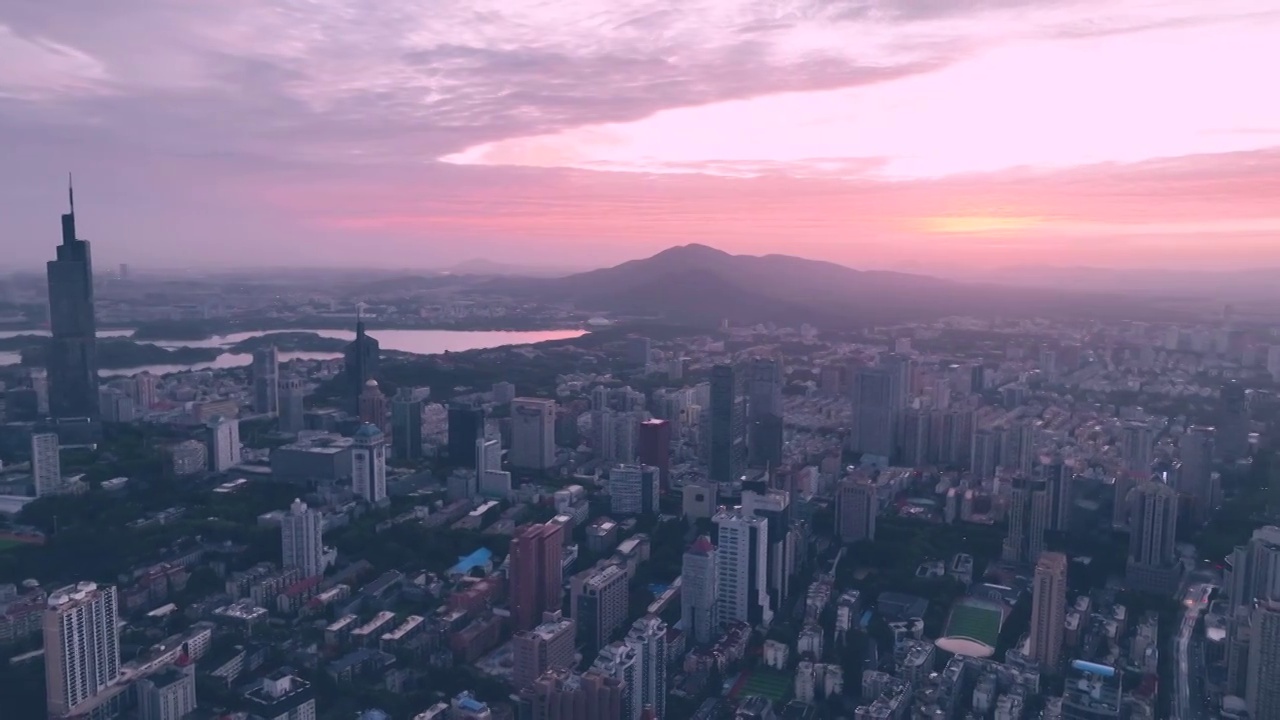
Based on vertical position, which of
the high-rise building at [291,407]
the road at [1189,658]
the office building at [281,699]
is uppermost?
the high-rise building at [291,407]

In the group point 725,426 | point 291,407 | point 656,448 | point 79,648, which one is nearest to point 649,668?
point 79,648

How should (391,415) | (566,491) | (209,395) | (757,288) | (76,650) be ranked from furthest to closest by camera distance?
(757,288) → (209,395) → (391,415) → (566,491) → (76,650)

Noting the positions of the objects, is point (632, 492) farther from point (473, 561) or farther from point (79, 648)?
point (79, 648)

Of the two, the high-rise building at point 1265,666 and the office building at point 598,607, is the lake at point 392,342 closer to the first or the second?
the office building at point 598,607

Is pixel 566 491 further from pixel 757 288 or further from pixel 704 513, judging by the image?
pixel 757 288

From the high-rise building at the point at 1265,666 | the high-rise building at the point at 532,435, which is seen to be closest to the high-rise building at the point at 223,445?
the high-rise building at the point at 532,435

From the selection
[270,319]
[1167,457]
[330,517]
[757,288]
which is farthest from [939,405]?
[270,319]
